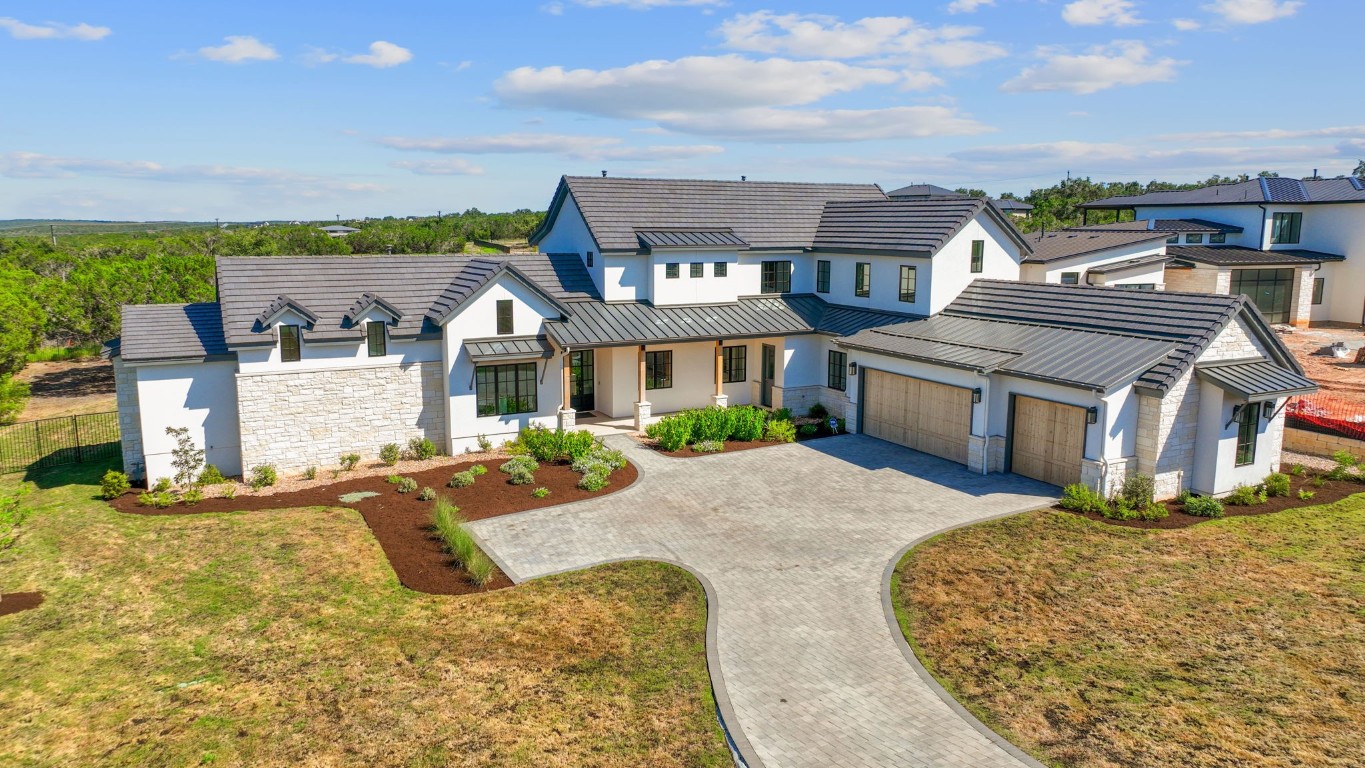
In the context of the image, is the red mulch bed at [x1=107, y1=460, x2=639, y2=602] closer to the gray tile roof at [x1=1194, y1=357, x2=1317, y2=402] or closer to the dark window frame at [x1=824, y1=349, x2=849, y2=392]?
the dark window frame at [x1=824, y1=349, x2=849, y2=392]

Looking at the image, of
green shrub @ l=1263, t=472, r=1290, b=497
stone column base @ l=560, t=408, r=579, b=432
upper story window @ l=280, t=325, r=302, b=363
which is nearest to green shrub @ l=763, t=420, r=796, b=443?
stone column base @ l=560, t=408, r=579, b=432

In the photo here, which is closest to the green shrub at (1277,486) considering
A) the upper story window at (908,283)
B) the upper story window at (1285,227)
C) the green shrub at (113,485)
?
the upper story window at (908,283)

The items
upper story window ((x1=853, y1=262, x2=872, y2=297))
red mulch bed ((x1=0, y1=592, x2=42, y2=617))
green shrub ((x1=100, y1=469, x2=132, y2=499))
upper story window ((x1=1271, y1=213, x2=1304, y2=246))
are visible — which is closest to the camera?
red mulch bed ((x1=0, y1=592, x2=42, y2=617))

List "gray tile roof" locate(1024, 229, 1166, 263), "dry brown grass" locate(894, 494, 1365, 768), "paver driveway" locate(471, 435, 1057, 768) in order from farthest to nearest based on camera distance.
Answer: "gray tile roof" locate(1024, 229, 1166, 263) < "paver driveway" locate(471, 435, 1057, 768) < "dry brown grass" locate(894, 494, 1365, 768)

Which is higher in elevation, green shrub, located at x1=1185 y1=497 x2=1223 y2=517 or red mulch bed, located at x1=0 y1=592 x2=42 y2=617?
green shrub, located at x1=1185 y1=497 x2=1223 y2=517

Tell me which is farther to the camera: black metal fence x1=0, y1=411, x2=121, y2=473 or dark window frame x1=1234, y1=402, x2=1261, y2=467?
black metal fence x1=0, y1=411, x2=121, y2=473

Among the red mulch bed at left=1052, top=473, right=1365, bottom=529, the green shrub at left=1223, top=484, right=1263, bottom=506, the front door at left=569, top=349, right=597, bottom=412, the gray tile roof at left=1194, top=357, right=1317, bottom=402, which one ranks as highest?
the gray tile roof at left=1194, top=357, right=1317, bottom=402
